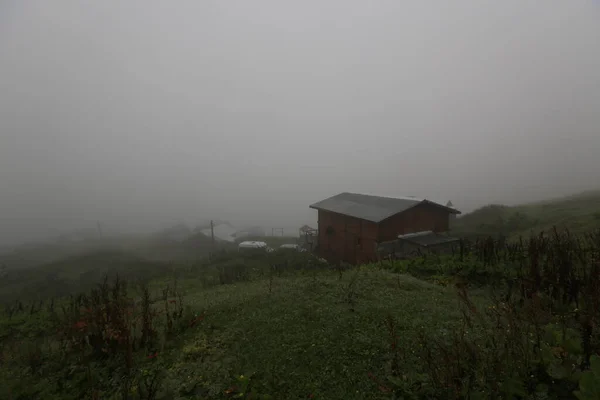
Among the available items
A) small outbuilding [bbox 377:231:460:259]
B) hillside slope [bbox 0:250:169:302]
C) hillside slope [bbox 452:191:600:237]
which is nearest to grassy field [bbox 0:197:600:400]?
small outbuilding [bbox 377:231:460:259]

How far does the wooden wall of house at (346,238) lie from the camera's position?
21311mm

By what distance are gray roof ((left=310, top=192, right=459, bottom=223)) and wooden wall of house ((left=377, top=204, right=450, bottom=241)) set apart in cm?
41

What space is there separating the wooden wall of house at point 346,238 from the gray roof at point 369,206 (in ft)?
1.54

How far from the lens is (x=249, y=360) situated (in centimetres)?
499

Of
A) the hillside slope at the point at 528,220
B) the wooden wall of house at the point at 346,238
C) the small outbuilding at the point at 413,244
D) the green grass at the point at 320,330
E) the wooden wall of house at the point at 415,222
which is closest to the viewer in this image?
the green grass at the point at 320,330

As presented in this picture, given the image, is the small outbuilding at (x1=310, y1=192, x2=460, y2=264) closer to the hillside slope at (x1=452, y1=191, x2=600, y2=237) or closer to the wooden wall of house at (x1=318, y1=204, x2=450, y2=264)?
the wooden wall of house at (x1=318, y1=204, x2=450, y2=264)

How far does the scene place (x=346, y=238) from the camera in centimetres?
2406

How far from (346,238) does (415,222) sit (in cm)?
514

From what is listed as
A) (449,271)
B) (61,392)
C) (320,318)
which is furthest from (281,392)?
(449,271)

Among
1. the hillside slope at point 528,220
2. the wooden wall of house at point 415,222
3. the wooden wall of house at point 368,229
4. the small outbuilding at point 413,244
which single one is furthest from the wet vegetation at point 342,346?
the hillside slope at point 528,220

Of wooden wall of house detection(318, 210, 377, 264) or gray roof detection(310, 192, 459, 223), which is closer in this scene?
gray roof detection(310, 192, 459, 223)

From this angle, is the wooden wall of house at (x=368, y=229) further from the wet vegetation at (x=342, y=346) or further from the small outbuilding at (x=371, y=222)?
the wet vegetation at (x=342, y=346)

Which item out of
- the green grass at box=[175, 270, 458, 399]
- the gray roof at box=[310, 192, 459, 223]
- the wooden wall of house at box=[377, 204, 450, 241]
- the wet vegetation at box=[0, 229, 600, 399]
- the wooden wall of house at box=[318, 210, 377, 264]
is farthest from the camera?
the wooden wall of house at box=[318, 210, 377, 264]

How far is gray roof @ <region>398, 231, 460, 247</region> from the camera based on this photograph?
63.4 ft
